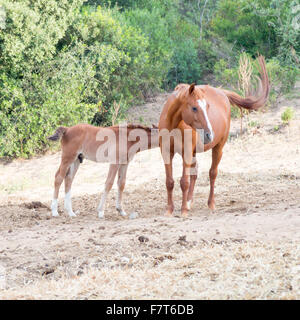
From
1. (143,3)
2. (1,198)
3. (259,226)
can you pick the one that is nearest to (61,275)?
(259,226)

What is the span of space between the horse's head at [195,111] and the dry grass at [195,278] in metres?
1.93

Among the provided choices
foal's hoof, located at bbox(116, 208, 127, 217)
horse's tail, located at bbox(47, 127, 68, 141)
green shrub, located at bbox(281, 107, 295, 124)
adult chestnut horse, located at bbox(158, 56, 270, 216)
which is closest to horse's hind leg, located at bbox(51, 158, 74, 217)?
horse's tail, located at bbox(47, 127, 68, 141)

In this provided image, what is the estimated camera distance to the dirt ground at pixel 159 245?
4.23 meters

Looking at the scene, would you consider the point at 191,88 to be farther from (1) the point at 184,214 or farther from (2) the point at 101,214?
(2) the point at 101,214

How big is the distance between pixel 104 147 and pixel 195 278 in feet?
13.9

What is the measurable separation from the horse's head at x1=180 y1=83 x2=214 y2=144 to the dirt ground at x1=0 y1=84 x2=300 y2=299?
1.16 metres

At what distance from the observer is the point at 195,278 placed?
14.4 ft

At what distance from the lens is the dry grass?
13.3 feet

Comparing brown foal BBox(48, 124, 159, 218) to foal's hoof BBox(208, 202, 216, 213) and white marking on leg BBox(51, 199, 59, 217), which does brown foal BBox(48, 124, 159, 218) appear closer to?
white marking on leg BBox(51, 199, 59, 217)

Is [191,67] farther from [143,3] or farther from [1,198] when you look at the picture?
[1,198]

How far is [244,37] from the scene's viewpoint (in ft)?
70.0

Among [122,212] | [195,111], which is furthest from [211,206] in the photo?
[195,111]

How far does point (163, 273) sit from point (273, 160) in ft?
28.2

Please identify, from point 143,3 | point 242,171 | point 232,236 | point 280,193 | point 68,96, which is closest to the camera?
point 232,236
